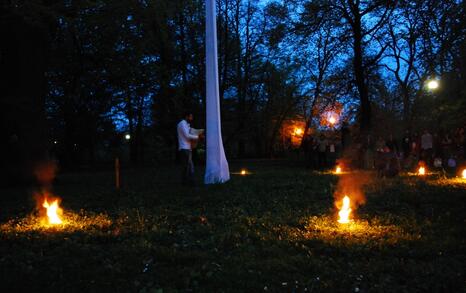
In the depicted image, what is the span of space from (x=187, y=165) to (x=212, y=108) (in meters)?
1.96

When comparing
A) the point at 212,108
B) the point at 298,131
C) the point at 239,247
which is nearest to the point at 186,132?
the point at 212,108

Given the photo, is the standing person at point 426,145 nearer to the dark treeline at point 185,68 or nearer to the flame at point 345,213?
the dark treeline at point 185,68

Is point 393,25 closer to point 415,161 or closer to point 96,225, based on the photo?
point 415,161

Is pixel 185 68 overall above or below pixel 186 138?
above

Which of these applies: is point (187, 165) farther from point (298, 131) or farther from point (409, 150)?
point (298, 131)

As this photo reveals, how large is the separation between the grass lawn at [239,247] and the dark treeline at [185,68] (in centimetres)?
410

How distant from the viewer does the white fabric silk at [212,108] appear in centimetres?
1313

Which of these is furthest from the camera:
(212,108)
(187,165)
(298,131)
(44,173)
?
(298,131)

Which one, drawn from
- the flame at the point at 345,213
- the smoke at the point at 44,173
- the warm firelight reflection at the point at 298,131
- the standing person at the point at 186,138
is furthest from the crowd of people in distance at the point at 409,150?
the warm firelight reflection at the point at 298,131

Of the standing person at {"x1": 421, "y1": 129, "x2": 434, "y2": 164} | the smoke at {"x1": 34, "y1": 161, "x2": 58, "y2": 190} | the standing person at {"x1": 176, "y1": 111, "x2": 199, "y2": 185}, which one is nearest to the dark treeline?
the smoke at {"x1": 34, "y1": 161, "x2": 58, "y2": 190}

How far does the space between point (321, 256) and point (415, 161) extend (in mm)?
20742

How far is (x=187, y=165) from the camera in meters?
12.7

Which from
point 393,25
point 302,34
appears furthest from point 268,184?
point 393,25

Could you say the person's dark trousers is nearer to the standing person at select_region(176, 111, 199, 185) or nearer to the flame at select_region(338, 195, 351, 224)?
the standing person at select_region(176, 111, 199, 185)
